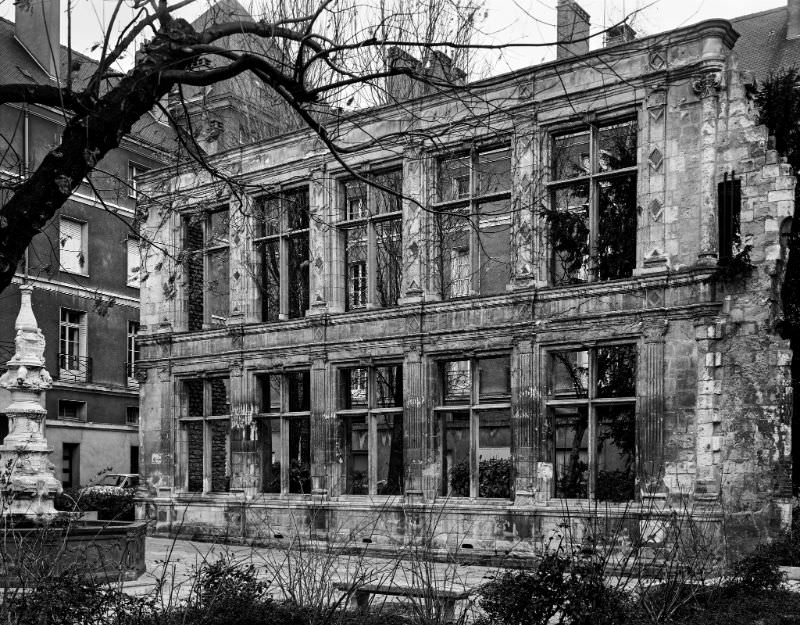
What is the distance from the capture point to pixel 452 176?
19516mm

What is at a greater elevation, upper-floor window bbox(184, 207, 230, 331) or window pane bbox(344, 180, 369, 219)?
window pane bbox(344, 180, 369, 219)

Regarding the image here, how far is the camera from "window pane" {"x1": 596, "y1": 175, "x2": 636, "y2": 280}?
1647cm

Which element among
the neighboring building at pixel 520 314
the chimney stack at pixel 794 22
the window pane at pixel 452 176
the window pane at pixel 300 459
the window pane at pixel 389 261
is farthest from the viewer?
the chimney stack at pixel 794 22

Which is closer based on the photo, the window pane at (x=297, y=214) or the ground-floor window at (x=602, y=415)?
the ground-floor window at (x=602, y=415)

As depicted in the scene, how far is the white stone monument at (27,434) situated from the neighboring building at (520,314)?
3.23 meters

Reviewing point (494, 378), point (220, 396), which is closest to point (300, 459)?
point (220, 396)

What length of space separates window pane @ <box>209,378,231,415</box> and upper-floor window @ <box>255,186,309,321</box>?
5.75 ft

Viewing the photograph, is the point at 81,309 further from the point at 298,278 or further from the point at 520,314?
the point at 520,314

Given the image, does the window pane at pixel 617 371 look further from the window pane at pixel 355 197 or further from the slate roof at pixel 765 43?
the slate roof at pixel 765 43

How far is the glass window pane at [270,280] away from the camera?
2112 cm

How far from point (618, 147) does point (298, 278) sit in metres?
8.54

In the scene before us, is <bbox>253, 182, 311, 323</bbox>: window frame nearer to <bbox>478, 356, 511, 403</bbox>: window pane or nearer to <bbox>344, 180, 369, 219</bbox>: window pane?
<bbox>344, 180, 369, 219</bbox>: window pane

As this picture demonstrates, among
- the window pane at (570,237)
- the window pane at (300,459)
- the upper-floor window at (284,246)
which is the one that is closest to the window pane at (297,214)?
the upper-floor window at (284,246)

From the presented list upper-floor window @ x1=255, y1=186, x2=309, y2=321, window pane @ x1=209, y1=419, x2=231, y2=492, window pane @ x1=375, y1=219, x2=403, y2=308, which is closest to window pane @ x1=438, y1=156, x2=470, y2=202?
window pane @ x1=375, y1=219, x2=403, y2=308
